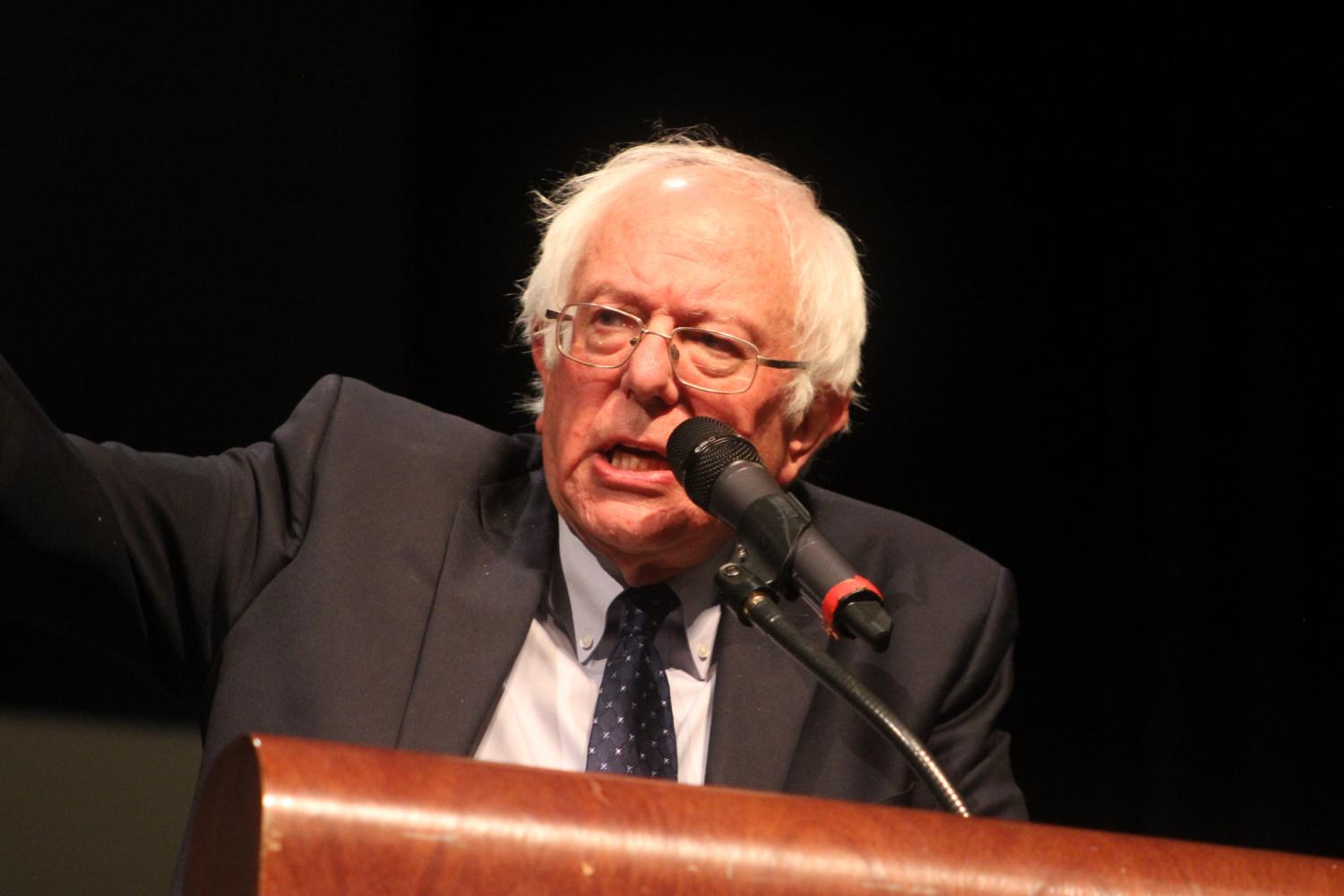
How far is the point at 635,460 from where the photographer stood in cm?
189

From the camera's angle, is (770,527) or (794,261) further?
(794,261)

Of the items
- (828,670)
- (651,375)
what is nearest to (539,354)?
(651,375)

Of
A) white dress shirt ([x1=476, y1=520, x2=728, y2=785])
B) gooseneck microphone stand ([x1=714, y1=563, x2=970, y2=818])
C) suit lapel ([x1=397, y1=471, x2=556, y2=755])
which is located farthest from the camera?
white dress shirt ([x1=476, y1=520, x2=728, y2=785])

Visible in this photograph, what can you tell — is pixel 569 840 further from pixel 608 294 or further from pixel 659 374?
pixel 608 294

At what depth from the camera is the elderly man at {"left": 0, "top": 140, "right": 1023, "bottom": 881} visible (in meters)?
1.71

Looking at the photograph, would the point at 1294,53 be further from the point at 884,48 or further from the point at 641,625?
the point at 641,625

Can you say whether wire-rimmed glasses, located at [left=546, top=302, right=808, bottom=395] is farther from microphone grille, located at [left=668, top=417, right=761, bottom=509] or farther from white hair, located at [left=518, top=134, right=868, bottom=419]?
microphone grille, located at [left=668, top=417, right=761, bottom=509]

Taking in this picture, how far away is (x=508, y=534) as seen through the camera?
1944mm

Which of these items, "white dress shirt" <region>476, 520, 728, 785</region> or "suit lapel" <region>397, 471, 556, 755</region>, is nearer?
"suit lapel" <region>397, 471, 556, 755</region>

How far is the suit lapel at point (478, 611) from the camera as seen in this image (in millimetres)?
1704

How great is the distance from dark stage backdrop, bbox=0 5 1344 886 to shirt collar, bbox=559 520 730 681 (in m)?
0.71

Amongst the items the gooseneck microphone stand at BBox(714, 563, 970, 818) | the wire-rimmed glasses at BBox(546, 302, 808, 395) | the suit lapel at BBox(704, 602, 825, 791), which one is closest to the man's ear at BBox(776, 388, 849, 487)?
the wire-rimmed glasses at BBox(546, 302, 808, 395)

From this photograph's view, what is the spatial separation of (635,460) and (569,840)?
3.62 feet

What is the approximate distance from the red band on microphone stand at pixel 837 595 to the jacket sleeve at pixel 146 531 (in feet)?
2.53
